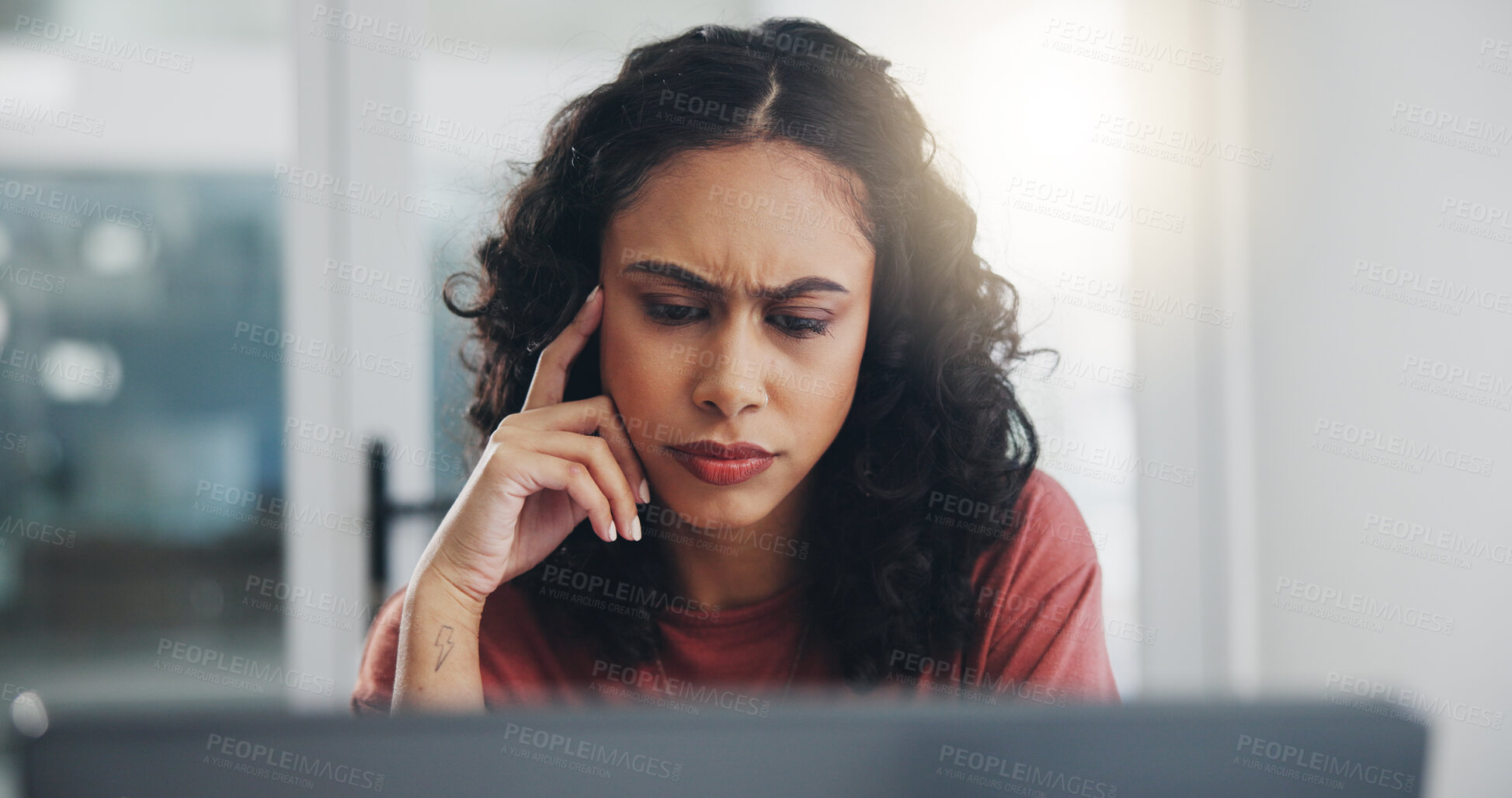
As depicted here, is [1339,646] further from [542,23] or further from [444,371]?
[542,23]


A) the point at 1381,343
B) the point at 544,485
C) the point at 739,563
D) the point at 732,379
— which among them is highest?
the point at 1381,343

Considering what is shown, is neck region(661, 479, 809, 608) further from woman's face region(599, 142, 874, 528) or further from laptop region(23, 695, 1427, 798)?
laptop region(23, 695, 1427, 798)

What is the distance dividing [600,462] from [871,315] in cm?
39

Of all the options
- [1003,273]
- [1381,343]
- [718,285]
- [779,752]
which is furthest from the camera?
[1381,343]

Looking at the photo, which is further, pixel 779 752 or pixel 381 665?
pixel 381 665

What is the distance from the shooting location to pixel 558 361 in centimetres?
120

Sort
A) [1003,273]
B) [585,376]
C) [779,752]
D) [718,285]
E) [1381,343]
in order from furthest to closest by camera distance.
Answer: [1381,343]
[1003,273]
[585,376]
[718,285]
[779,752]

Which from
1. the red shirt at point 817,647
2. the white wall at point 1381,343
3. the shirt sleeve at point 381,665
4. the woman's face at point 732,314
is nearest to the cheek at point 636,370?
the woman's face at point 732,314

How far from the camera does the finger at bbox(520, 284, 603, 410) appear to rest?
1.20m

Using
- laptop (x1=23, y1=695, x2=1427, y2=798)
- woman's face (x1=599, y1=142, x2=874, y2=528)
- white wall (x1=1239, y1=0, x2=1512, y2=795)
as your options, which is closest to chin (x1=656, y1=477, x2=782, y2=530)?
woman's face (x1=599, y1=142, x2=874, y2=528)

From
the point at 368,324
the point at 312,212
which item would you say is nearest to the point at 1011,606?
the point at 368,324

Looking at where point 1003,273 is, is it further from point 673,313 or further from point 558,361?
point 558,361

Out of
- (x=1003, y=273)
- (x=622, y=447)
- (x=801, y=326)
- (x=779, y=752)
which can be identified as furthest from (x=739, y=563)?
(x=779, y=752)

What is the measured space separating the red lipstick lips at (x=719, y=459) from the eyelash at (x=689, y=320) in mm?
153
